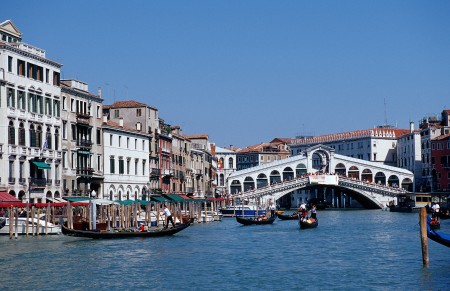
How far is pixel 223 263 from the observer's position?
23.9 m

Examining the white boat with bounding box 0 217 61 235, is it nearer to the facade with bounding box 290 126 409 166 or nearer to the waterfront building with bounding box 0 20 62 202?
the waterfront building with bounding box 0 20 62 202

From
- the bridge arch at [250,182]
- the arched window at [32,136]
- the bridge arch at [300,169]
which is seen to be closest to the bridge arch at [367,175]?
the bridge arch at [300,169]

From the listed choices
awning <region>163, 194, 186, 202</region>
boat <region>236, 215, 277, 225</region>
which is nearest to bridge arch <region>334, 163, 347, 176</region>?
awning <region>163, 194, 186, 202</region>

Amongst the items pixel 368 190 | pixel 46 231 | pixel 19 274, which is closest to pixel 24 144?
pixel 46 231

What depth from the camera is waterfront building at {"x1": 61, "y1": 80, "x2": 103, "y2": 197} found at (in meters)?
40.5

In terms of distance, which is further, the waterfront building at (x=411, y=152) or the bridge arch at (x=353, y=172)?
the waterfront building at (x=411, y=152)

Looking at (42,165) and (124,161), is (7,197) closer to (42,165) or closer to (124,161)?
(42,165)

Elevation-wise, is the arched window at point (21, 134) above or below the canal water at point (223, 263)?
above

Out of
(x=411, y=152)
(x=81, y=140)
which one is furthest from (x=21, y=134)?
(x=411, y=152)

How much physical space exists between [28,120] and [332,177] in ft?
114

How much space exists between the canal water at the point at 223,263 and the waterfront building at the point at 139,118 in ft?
55.9

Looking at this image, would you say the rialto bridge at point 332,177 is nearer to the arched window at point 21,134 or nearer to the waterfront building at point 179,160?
the waterfront building at point 179,160

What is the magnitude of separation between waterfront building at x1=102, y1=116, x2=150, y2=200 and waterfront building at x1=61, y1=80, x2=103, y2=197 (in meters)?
0.63

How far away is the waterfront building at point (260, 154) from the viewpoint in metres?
106
